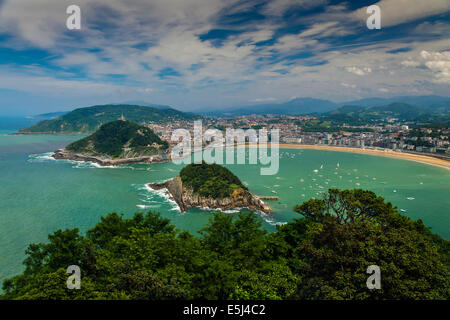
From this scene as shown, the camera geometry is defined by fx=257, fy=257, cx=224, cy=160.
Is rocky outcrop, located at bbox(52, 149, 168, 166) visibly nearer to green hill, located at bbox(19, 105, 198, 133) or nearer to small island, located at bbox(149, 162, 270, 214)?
small island, located at bbox(149, 162, 270, 214)

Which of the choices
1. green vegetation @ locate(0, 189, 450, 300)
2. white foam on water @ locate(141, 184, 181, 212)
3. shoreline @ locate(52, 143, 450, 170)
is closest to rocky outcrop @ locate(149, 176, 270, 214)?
white foam on water @ locate(141, 184, 181, 212)

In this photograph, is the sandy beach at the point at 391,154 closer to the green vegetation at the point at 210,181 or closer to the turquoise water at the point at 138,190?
the turquoise water at the point at 138,190

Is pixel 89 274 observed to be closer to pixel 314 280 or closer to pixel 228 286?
pixel 228 286

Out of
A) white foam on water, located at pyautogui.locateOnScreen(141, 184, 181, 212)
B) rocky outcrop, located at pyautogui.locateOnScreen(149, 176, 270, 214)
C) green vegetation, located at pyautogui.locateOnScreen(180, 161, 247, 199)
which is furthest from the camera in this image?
green vegetation, located at pyautogui.locateOnScreen(180, 161, 247, 199)

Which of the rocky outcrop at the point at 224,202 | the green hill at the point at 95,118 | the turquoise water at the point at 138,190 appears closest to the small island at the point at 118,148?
the turquoise water at the point at 138,190

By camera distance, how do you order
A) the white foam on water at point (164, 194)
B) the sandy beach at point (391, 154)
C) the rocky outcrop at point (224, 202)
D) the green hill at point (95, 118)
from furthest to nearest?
1. the green hill at point (95, 118)
2. the sandy beach at point (391, 154)
3. the white foam on water at point (164, 194)
4. the rocky outcrop at point (224, 202)

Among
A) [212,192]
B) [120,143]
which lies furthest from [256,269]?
[120,143]
